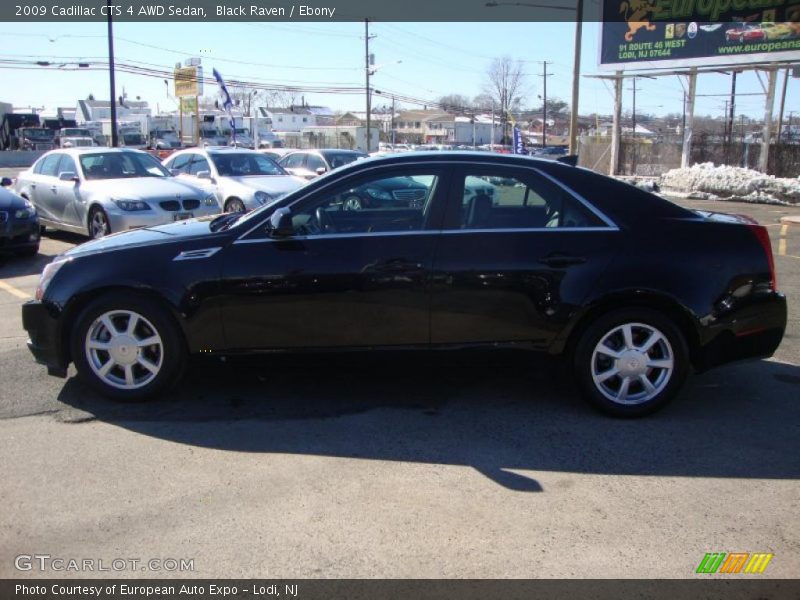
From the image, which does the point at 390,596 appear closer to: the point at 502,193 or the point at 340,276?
the point at 340,276

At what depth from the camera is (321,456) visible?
3947 mm

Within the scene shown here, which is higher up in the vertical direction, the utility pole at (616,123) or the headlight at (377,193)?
the utility pole at (616,123)

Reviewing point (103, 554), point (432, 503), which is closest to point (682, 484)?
point (432, 503)

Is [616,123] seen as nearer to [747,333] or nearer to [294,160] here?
[294,160]

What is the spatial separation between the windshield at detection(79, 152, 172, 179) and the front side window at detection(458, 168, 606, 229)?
890 centimetres

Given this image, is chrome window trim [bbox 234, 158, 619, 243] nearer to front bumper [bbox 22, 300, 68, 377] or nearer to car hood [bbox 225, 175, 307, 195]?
front bumper [bbox 22, 300, 68, 377]

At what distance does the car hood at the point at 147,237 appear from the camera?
4.55 m

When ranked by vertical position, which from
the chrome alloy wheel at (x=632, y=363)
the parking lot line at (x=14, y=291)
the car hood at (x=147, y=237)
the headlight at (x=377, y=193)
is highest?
the headlight at (x=377, y=193)

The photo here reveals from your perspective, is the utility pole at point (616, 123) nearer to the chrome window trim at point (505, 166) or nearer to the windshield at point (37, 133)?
the chrome window trim at point (505, 166)

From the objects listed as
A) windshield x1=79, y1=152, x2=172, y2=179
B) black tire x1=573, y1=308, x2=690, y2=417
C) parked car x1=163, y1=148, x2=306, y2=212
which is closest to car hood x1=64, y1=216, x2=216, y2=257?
black tire x1=573, y1=308, x2=690, y2=417

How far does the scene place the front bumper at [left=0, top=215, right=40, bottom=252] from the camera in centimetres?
965

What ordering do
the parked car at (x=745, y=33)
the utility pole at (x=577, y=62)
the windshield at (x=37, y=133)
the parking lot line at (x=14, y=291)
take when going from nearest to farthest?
the parking lot line at (x=14, y=291), the utility pole at (x=577, y=62), the parked car at (x=745, y=33), the windshield at (x=37, y=133)

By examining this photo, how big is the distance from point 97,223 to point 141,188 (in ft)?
A: 2.84

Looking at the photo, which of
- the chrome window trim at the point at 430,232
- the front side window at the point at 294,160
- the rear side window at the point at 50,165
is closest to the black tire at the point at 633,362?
the chrome window trim at the point at 430,232
